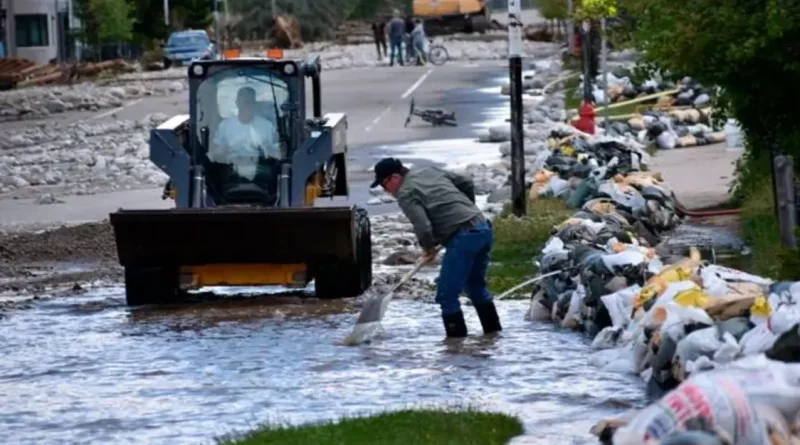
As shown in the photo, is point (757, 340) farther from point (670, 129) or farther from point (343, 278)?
point (670, 129)

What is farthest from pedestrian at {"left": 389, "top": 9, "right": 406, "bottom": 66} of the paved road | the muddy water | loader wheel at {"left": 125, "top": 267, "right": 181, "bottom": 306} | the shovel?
the shovel

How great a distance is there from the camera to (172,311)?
54.0ft

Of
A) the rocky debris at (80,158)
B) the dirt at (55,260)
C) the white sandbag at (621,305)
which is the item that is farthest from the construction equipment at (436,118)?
the white sandbag at (621,305)

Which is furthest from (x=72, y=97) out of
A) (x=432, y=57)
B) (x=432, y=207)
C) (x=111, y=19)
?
(x=432, y=207)

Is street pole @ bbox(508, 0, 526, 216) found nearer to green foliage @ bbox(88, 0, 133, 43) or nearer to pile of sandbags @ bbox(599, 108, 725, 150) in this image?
pile of sandbags @ bbox(599, 108, 725, 150)

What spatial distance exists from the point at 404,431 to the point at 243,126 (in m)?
8.47

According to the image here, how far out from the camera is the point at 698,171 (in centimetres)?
2680

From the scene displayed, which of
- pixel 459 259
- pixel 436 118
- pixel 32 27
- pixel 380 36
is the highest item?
pixel 32 27

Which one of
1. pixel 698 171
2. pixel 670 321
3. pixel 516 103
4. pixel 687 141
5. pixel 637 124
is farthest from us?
pixel 637 124

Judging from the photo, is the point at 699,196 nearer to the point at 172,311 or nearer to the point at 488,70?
the point at 172,311

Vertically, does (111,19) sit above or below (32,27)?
above

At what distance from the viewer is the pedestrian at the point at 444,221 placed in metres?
13.7

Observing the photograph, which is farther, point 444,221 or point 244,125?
point 244,125

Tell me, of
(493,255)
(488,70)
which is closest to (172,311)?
(493,255)
